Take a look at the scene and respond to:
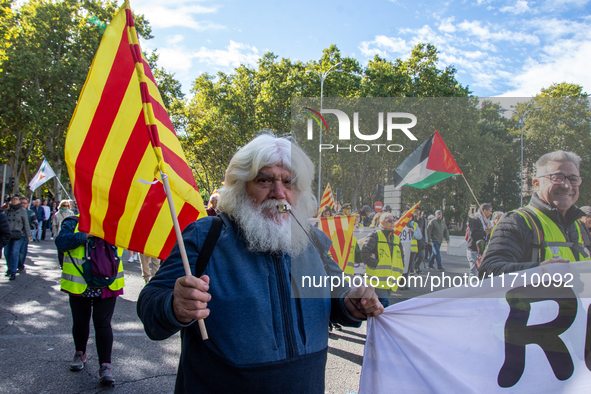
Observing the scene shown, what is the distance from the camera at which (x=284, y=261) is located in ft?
5.43

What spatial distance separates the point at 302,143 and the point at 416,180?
515 mm

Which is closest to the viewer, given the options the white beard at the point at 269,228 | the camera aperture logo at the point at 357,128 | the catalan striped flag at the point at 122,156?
the white beard at the point at 269,228

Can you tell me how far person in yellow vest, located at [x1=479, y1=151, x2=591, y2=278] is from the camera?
68.5 inches

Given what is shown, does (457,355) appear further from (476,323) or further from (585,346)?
(585,346)

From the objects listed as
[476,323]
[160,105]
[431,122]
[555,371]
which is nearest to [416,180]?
[431,122]

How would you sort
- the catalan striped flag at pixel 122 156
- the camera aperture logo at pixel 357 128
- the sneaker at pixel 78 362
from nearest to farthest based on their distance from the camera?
the camera aperture logo at pixel 357 128, the catalan striped flag at pixel 122 156, the sneaker at pixel 78 362

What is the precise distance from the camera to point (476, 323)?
6.18ft

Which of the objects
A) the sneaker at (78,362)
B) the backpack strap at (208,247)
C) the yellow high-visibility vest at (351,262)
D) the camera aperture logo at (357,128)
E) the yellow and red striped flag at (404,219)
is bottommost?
the sneaker at (78,362)

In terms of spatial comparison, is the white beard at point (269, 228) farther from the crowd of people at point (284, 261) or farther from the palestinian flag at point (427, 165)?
the palestinian flag at point (427, 165)

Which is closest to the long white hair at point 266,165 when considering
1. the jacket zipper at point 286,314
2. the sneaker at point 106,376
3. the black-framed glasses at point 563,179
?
the jacket zipper at point 286,314

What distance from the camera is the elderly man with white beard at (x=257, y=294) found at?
1.48 m

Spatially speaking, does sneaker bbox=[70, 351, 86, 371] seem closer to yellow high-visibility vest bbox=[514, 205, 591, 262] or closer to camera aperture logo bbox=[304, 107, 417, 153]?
camera aperture logo bbox=[304, 107, 417, 153]

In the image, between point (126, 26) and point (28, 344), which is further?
point (28, 344)

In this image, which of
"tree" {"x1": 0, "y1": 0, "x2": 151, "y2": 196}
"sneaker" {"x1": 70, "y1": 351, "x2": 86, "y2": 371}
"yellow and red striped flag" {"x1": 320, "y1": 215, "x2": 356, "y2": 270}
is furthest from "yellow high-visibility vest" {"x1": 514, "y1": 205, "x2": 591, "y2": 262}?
"tree" {"x1": 0, "y1": 0, "x2": 151, "y2": 196}
